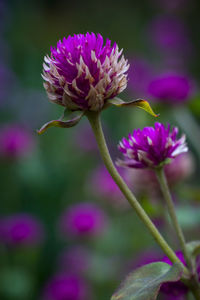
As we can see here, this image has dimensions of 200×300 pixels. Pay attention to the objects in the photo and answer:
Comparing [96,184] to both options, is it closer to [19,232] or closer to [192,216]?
[19,232]

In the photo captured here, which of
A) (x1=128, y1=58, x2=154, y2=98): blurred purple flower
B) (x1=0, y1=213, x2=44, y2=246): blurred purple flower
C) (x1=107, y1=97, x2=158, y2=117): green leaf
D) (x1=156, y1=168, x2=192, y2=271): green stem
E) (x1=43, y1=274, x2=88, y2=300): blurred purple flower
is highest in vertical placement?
(x1=107, y1=97, x2=158, y2=117): green leaf

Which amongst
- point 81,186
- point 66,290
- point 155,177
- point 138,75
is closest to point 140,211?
point 155,177

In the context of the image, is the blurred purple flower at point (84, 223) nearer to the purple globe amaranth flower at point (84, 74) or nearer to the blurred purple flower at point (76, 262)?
the blurred purple flower at point (76, 262)

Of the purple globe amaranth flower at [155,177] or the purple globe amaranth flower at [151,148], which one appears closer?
the purple globe amaranth flower at [151,148]

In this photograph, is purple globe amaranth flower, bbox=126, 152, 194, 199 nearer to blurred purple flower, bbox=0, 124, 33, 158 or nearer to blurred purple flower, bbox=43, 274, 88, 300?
blurred purple flower, bbox=43, 274, 88, 300

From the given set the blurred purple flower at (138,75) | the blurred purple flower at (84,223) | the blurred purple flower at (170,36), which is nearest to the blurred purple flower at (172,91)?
the blurred purple flower at (84,223)

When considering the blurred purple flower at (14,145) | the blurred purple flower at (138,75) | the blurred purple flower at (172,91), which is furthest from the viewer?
the blurred purple flower at (138,75)

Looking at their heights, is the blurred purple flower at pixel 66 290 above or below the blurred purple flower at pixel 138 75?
below

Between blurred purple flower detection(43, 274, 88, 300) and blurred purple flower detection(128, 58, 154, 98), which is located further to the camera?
blurred purple flower detection(128, 58, 154, 98)

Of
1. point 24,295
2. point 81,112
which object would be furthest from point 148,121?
point 81,112

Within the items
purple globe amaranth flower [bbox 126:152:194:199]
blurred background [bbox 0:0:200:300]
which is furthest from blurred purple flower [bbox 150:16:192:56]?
purple globe amaranth flower [bbox 126:152:194:199]
